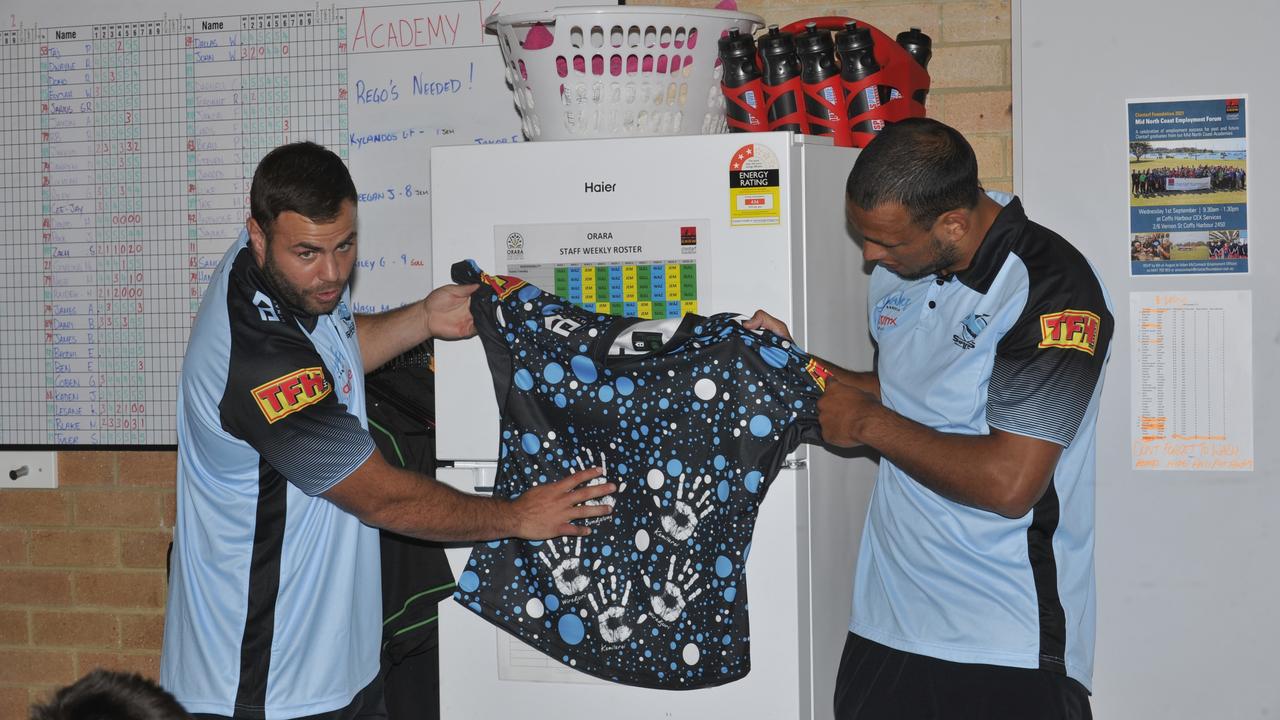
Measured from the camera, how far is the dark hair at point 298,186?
197 cm

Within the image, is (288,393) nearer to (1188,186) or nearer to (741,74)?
(741,74)

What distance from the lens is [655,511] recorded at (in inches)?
86.8

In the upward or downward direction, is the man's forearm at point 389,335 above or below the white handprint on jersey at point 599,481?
above

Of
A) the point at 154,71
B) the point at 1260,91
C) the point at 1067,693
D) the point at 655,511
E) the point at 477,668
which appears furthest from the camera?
the point at 154,71

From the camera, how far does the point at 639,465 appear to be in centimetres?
221

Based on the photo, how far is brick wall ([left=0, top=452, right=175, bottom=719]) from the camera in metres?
3.41

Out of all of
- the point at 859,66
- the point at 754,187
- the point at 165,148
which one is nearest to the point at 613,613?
the point at 754,187

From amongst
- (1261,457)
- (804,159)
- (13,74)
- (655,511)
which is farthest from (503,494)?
(13,74)

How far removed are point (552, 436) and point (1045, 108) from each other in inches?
58.7

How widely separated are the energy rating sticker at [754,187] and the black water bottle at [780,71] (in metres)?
0.21

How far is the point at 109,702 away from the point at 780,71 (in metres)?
1.73

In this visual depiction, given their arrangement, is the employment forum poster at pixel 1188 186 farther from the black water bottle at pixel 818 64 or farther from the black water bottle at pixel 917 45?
the black water bottle at pixel 818 64

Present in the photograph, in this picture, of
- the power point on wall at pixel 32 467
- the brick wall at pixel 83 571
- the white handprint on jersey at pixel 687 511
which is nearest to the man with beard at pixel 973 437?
the white handprint on jersey at pixel 687 511

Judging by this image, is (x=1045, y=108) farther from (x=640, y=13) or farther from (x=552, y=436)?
(x=552, y=436)
